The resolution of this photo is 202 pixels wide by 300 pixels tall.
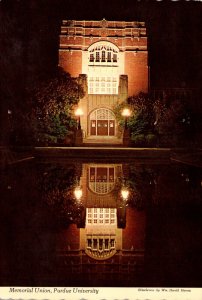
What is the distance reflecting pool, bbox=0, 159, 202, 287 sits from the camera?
5418mm

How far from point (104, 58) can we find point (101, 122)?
6620 mm

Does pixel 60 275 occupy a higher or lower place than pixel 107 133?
lower

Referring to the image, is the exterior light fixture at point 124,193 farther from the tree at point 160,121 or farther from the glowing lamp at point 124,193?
the tree at point 160,121

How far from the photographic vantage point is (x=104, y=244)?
674cm

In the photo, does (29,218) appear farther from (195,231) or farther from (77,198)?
(195,231)

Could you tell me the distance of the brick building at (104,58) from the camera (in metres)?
38.5

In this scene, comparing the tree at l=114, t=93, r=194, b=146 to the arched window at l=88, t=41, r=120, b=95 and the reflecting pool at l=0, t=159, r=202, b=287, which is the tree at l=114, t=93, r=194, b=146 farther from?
the reflecting pool at l=0, t=159, r=202, b=287

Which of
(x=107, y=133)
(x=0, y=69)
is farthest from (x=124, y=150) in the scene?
(x=107, y=133)

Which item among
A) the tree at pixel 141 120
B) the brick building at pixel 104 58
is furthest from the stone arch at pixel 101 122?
the tree at pixel 141 120

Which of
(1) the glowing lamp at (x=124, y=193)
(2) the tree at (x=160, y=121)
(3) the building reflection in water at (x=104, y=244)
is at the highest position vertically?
(2) the tree at (x=160, y=121)

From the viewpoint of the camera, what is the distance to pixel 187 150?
2944 cm

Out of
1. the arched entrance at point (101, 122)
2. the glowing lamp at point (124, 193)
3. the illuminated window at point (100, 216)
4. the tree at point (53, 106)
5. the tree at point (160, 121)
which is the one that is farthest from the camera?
the arched entrance at point (101, 122)

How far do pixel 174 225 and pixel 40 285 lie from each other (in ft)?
12.0

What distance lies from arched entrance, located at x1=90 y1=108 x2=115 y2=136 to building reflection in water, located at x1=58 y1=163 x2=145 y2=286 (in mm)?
27471
